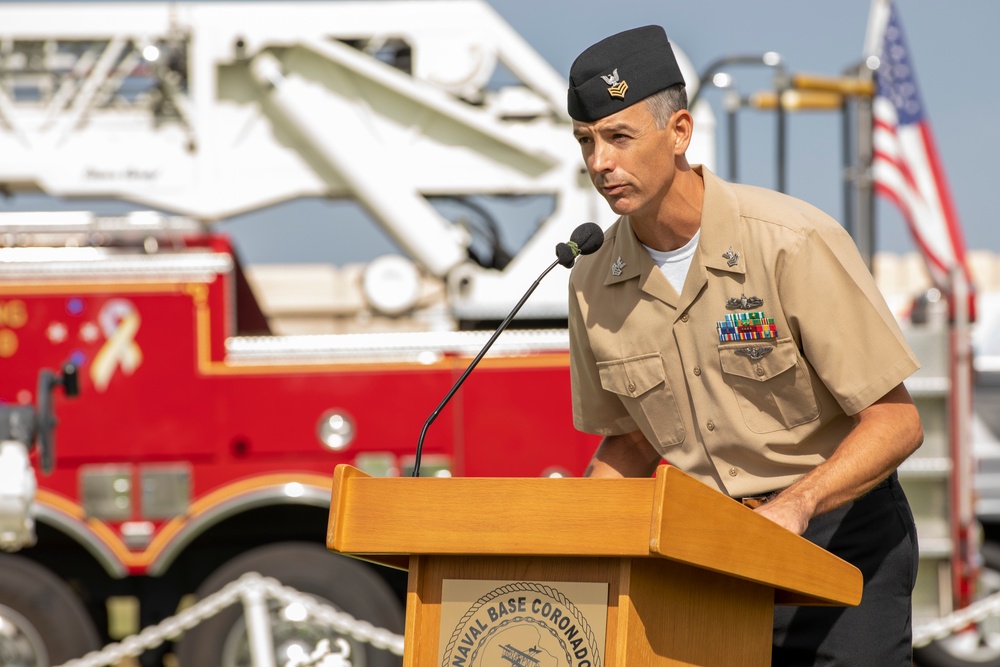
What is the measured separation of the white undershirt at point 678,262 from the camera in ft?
7.88

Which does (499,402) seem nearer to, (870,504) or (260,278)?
(870,504)

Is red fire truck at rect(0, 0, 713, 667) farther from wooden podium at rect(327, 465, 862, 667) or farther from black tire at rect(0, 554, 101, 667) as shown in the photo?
wooden podium at rect(327, 465, 862, 667)

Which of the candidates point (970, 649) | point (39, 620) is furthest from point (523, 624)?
point (970, 649)

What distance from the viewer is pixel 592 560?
71.8 inches

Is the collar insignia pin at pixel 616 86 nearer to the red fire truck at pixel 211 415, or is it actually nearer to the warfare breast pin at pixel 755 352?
the warfare breast pin at pixel 755 352

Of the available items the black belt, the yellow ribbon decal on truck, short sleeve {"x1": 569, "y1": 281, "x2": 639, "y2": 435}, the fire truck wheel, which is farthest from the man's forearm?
the yellow ribbon decal on truck

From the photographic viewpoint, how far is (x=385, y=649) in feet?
17.9

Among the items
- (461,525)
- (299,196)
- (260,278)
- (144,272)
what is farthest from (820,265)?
(260,278)

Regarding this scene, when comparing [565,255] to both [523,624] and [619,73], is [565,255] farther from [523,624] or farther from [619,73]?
[523,624]

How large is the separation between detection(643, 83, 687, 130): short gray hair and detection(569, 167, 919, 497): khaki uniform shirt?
19cm

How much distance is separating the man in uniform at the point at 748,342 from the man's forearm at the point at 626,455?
0.42 ft

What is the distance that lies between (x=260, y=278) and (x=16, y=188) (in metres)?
5.52

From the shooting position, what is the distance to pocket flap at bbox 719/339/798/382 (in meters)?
2.29

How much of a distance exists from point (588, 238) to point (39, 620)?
12.9 ft
